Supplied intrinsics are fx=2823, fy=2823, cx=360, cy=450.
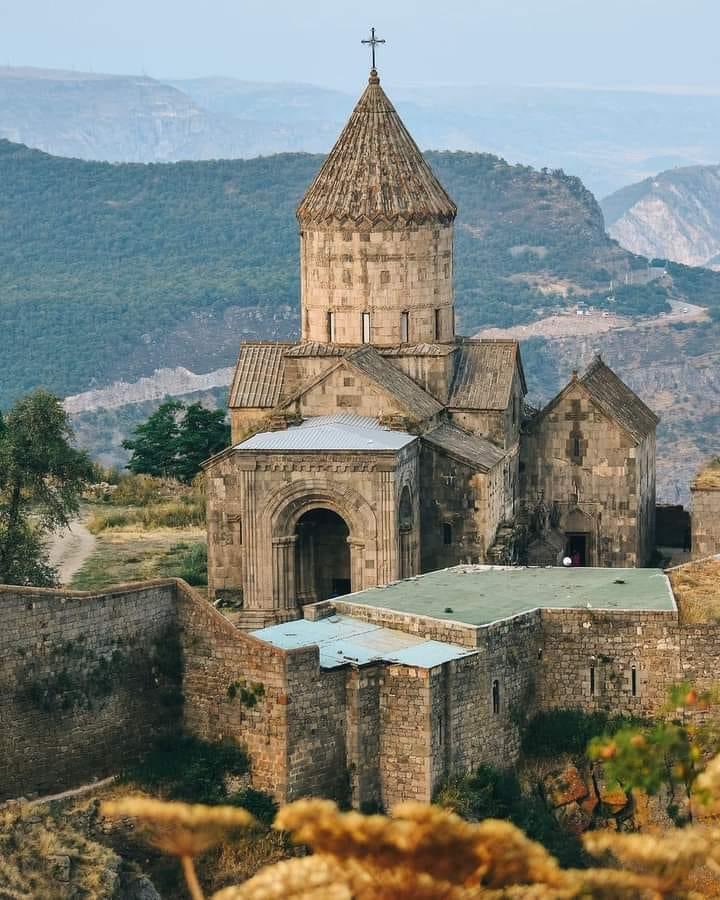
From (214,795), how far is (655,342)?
5171 inches

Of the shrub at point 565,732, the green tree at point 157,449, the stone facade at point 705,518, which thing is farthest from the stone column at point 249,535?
the green tree at point 157,449

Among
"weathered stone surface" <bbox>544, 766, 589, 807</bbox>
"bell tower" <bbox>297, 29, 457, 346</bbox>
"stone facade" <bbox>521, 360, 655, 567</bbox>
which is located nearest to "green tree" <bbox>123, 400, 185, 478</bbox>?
"bell tower" <bbox>297, 29, 457, 346</bbox>

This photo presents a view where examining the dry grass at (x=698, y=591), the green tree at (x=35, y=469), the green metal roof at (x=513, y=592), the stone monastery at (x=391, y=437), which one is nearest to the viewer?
the dry grass at (x=698, y=591)

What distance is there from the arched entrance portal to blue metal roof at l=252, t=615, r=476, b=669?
20.7 ft

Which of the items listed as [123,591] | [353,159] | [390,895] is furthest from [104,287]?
[390,895]

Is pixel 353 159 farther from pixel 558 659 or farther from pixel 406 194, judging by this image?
pixel 558 659

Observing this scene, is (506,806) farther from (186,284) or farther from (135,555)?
(186,284)

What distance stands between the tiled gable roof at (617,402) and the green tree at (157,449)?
12331 mm

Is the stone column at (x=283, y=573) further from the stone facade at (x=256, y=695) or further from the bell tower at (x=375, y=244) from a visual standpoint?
the stone facade at (x=256, y=695)

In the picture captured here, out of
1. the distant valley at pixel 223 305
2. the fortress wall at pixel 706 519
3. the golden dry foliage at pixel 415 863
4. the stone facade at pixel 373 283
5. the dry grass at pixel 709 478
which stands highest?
the distant valley at pixel 223 305

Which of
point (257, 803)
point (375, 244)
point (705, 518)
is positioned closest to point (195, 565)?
point (375, 244)

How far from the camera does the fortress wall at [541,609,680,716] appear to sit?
39594mm

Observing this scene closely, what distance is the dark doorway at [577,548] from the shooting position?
50.7 metres

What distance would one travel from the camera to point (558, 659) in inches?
1575
